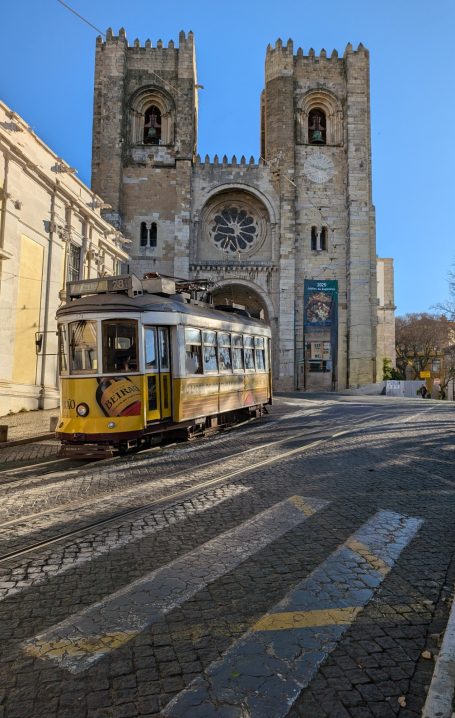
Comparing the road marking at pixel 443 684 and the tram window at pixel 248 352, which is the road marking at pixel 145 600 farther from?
the tram window at pixel 248 352

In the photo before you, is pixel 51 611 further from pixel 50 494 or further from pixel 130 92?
pixel 130 92

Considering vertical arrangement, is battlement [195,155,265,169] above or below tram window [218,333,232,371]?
above

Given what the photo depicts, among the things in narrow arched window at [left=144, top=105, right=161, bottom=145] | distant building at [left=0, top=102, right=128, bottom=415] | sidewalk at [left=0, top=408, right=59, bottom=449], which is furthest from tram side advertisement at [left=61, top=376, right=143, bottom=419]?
narrow arched window at [left=144, top=105, right=161, bottom=145]

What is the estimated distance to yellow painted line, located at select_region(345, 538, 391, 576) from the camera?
3.80 meters

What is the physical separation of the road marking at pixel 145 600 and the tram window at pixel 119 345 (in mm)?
4677

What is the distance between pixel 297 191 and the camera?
115 feet

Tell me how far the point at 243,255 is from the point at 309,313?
6503 mm

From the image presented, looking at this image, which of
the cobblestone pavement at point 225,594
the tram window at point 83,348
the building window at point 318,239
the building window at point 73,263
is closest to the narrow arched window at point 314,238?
the building window at point 318,239

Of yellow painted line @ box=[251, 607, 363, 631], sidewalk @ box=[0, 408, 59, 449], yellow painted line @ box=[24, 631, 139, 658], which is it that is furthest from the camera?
sidewalk @ box=[0, 408, 59, 449]

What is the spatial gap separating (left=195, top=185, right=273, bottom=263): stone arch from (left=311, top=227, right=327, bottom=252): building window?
10.2 ft

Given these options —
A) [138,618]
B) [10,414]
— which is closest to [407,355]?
[10,414]

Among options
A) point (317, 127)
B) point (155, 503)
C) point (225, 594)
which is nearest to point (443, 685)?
point (225, 594)

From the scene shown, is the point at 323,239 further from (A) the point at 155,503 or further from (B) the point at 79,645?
(B) the point at 79,645

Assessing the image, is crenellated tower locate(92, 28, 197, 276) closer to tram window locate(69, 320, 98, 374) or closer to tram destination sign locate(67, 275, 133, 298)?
tram destination sign locate(67, 275, 133, 298)
